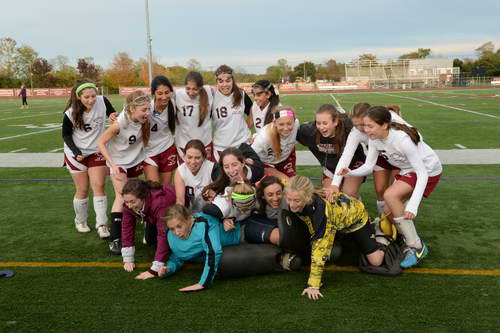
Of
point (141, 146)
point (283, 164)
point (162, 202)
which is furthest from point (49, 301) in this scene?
point (283, 164)

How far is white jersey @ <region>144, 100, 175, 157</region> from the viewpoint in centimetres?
433

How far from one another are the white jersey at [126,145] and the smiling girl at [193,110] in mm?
506

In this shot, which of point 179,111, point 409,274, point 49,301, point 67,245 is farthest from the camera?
point 179,111

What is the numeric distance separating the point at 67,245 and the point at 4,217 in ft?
4.44

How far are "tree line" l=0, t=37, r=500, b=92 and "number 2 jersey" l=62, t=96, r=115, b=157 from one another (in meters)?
52.9

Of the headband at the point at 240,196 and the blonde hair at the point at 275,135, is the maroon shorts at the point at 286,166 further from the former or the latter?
the headband at the point at 240,196

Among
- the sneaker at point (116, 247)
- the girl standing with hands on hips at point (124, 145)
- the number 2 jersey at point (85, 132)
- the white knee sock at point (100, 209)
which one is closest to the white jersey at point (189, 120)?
the girl standing with hands on hips at point (124, 145)

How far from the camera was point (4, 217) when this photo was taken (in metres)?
4.89

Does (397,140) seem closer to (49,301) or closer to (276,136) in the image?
(276,136)

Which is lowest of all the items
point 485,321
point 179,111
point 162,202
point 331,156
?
point 485,321

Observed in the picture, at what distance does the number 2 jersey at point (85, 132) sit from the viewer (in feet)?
13.6

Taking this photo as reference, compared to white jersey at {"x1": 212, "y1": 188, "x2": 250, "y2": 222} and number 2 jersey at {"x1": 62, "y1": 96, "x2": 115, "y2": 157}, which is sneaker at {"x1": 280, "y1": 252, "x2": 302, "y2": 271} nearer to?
white jersey at {"x1": 212, "y1": 188, "x2": 250, "y2": 222}

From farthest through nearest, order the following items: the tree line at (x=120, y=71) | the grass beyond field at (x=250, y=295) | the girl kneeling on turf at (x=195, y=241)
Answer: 1. the tree line at (x=120, y=71)
2. the girl kneeling on turf at (x=195, y=241)
3. the grass beyond field at (x=250, y=295)

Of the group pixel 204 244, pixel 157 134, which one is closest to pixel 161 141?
pixel 157 134
